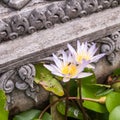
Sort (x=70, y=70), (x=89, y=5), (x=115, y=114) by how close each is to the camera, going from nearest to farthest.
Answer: (x=70, y=70) → (x=115, y=114) → (x=89, y=5)

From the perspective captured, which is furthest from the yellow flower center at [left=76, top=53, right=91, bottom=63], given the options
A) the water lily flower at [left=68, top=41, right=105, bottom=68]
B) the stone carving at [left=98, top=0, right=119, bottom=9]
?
the stone carving at [left=98, top=0, right=119, bottom=9]

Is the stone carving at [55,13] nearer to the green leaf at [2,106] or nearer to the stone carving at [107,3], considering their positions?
the stone carving at [107,3]

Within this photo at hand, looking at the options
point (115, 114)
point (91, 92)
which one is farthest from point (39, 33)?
point (115, 114)

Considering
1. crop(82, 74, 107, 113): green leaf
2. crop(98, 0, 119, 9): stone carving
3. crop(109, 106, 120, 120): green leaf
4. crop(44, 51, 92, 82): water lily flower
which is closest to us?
crop(44, 51, 92, 82): water lily flower

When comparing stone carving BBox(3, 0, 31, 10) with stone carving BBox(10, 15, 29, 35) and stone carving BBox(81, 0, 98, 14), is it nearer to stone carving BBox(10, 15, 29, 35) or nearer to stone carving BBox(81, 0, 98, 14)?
stone carving BBox(10, 15, 29, 35)

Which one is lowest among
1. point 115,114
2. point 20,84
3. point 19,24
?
point 115,114

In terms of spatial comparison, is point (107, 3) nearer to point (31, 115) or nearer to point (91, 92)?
point (91, 92)
